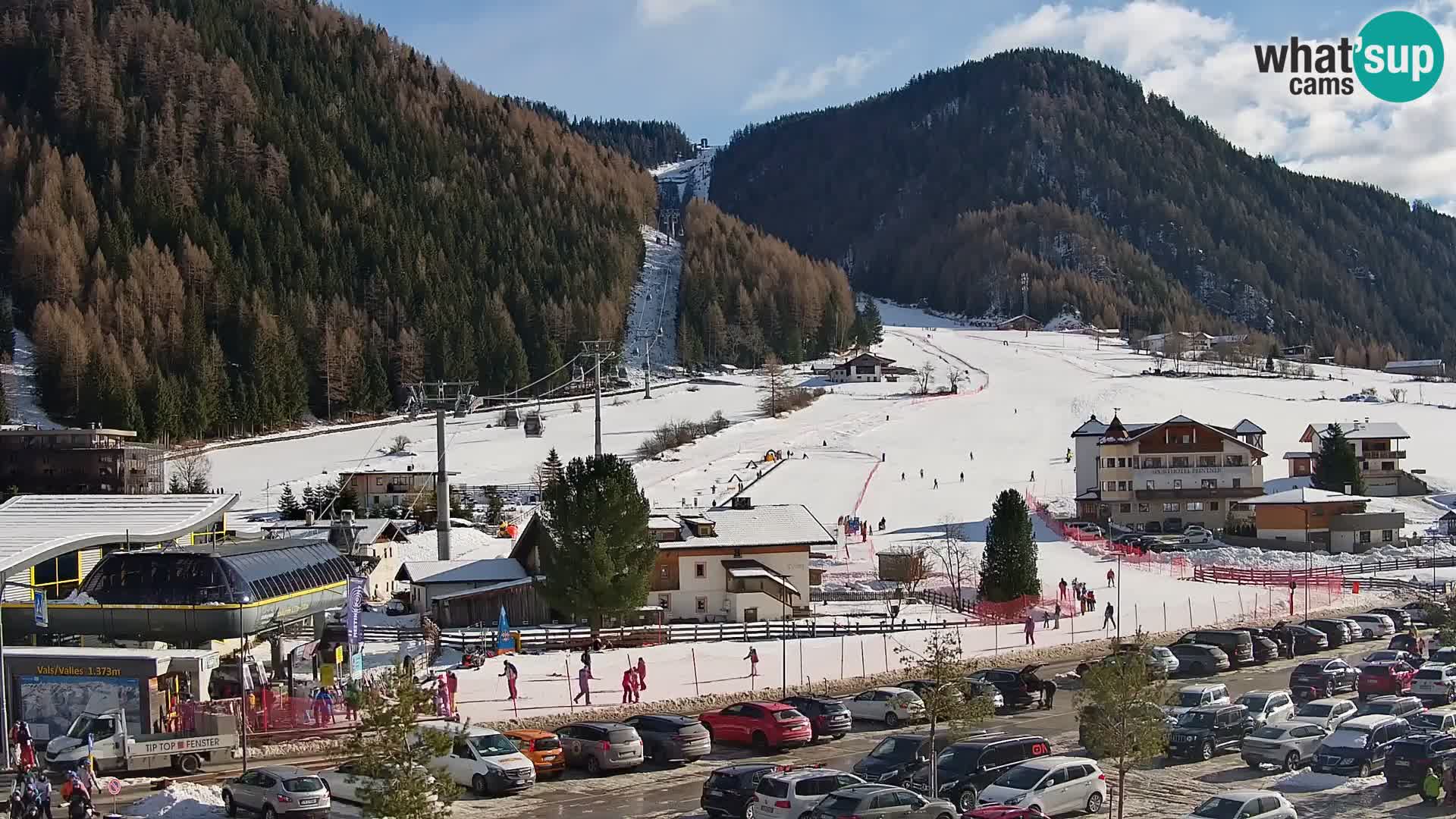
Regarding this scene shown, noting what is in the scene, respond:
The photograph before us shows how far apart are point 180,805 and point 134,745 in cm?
411

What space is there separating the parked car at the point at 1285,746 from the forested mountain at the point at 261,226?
9730 centimetres

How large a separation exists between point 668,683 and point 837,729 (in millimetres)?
6579

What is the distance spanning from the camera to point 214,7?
19475 cm

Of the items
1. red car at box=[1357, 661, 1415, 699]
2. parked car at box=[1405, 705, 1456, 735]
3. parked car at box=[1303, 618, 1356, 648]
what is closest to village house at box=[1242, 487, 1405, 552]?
parked car at box=[1303, 618, 1356, 648]

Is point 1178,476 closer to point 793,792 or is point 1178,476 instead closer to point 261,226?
point 793,792

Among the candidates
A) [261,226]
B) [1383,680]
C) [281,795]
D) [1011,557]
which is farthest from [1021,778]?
[261,226]

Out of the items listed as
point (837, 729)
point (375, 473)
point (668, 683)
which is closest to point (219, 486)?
point (375, 473)

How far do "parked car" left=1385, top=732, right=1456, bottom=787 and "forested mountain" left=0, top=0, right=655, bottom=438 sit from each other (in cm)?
9988

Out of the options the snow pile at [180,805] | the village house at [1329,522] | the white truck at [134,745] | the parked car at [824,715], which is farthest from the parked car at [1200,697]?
the village house at [1329,522]

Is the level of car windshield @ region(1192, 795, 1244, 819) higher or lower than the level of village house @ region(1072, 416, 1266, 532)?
lower

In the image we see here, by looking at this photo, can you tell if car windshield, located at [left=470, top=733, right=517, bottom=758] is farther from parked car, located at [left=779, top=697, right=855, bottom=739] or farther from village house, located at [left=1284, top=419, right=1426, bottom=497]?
village house, located at [left=1284, top=419, right=1426, bottom=497]

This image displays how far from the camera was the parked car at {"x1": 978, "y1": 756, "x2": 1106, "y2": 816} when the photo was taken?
66.5 ft

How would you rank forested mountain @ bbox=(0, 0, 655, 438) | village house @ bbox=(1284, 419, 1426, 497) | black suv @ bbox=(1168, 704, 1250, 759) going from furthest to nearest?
forested mountain @ bbox=(0, 0, 655, 438) → village house @ bbox=(1284, 419, 1426, 497) → black suv @ bbox=(1168, 704, 1250, 759)

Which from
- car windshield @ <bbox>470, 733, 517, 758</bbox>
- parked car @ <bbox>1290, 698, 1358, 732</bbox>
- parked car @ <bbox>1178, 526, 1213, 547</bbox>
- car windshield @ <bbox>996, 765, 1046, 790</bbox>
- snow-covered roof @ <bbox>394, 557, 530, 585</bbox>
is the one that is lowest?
parked car @ <bbox>1290, 698, 1358, 732</bbox>
